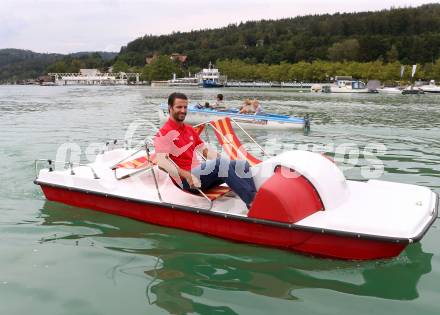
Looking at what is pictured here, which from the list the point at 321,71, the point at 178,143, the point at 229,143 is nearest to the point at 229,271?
the point at 178,143

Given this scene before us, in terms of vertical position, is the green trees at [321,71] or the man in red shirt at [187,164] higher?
the green trees at [321,71]

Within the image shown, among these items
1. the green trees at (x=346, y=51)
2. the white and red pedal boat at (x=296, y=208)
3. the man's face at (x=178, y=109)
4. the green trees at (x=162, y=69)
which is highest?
the green trees at (x=346, y=51)

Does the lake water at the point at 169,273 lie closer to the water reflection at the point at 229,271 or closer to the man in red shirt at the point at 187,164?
the water reflection at the point at 229,271

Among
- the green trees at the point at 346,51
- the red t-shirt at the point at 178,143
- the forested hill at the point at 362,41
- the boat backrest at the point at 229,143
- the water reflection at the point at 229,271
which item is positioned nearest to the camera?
the water reflection at the point at 229,271

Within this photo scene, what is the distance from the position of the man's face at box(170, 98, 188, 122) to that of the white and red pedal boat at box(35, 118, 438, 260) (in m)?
1.06

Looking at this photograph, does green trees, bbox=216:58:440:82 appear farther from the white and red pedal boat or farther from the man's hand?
the man's hand

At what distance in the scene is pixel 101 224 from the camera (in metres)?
8.28

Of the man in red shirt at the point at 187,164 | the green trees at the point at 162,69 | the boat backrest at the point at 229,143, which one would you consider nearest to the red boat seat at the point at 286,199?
the man in red shirt at the point at 187,164

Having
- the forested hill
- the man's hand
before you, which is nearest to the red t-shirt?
the man's hand

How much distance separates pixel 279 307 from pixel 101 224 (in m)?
3.98

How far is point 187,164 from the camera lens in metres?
7.64

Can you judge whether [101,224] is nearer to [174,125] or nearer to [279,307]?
[174,125]

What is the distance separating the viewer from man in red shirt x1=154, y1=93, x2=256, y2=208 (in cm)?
710

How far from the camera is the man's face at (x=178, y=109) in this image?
731 centimetres
